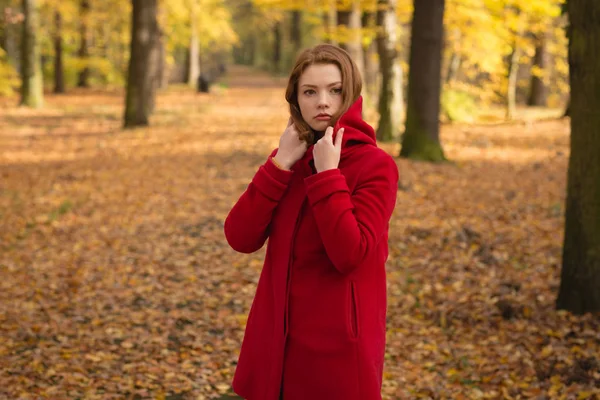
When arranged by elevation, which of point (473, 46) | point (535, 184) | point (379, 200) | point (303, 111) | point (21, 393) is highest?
point (473, 46)

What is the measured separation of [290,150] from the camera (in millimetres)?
2277

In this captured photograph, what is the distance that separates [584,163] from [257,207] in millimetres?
3698

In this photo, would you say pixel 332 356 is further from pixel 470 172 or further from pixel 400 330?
pixel 470 172

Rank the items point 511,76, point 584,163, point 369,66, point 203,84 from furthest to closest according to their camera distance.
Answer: point 203,84 → point 369,66 → point 511,76 → point 584,163

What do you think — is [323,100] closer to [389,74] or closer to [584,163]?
[584,163]

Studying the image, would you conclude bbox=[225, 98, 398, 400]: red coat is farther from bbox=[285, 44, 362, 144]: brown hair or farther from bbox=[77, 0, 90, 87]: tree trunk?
bbox=[77, 0, 90, 87]: tree trunk

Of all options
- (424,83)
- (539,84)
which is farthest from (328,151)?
(539,84)

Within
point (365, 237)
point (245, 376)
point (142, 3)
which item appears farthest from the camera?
point (142, 3)

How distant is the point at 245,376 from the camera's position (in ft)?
8.13

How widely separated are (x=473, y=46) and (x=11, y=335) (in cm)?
1743

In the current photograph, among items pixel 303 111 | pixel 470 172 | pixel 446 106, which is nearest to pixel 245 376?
pixel 303 111

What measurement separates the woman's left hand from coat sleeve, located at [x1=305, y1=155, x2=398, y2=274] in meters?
0.03

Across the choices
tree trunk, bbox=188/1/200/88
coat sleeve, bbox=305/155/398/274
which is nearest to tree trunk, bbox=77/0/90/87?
tree trunk, bbox=188/1/200/88

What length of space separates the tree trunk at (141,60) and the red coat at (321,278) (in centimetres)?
1694
